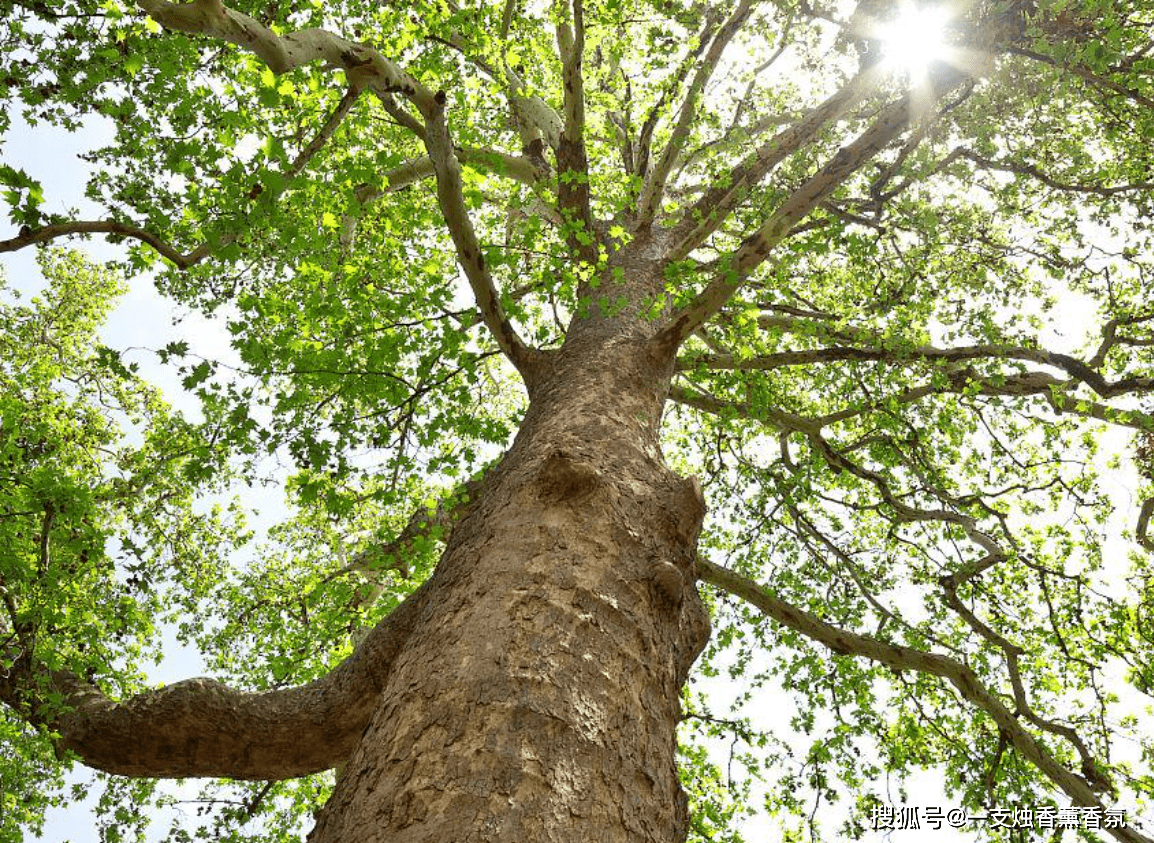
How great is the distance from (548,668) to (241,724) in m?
2.32

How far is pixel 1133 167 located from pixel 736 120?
4.60m

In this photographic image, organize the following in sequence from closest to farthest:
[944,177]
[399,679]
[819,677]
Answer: [399,679] < [819,677] < [944,177]

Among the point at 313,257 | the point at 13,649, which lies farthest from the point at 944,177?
the point at 13,649

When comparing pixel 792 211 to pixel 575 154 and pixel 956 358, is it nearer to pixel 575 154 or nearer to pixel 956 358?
pixel 575 154

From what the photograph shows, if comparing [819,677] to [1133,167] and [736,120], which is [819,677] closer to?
[1133,167]

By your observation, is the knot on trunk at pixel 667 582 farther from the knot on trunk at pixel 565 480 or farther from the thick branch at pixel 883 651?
the thick branch at pixel 883 651

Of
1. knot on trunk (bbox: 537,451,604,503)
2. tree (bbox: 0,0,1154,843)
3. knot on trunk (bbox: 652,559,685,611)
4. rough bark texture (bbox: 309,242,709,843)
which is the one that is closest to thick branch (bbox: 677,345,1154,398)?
tree (bbox: 0,0,1154,843)

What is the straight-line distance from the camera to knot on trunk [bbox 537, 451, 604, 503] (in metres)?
2.82

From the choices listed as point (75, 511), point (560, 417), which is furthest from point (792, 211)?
point (75, 511)

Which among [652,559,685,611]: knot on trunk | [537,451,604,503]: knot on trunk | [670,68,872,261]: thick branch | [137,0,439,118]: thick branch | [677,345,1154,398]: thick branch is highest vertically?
[670,68,872,261]: thick branch

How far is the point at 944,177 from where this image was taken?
888cm

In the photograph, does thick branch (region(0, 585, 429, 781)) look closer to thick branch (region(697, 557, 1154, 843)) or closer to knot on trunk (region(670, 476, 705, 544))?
knot on trunk (region(670, 476, 705, 544))

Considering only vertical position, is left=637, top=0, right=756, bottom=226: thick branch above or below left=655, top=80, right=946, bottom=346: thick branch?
above

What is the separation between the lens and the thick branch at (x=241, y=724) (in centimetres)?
340
